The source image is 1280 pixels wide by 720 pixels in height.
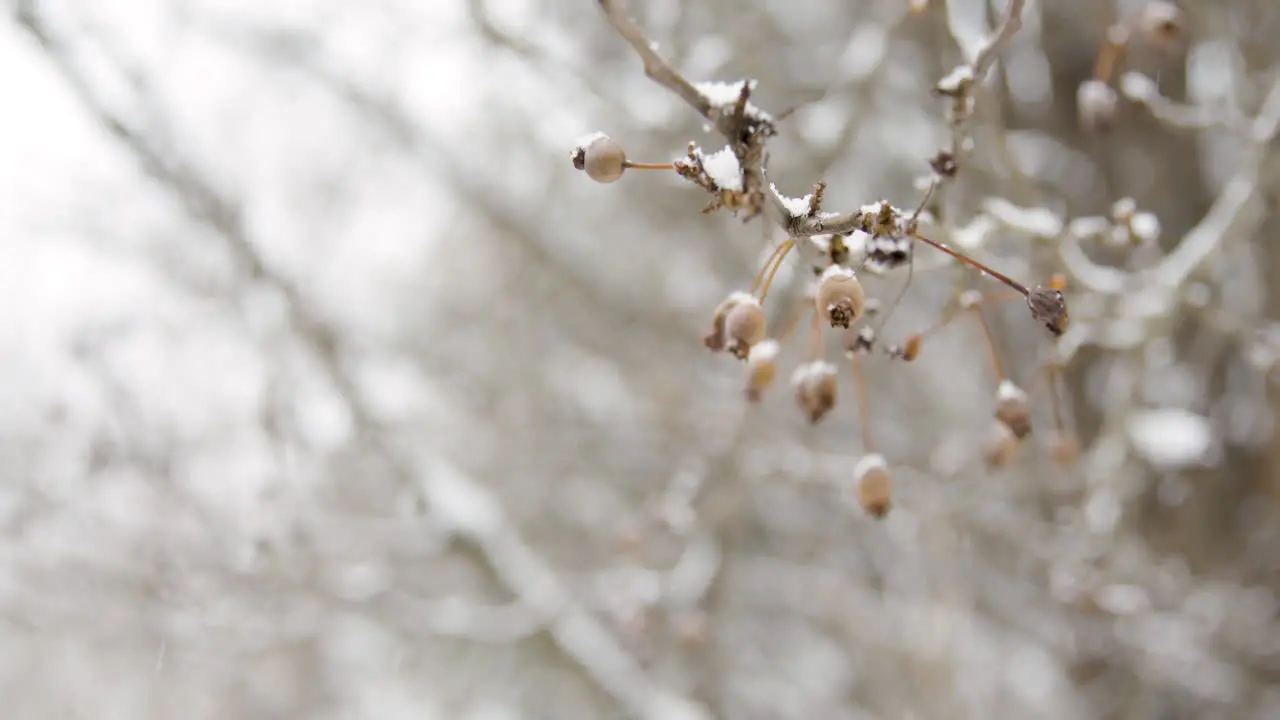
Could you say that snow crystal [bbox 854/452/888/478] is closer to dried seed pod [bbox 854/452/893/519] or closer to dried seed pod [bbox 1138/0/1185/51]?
dried seed pod [bbox 854/452/893/519]

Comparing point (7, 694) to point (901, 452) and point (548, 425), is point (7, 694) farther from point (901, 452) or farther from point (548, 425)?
point (901, 452)

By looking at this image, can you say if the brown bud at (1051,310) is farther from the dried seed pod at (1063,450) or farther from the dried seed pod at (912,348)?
the dried seed pod at (1063,450)

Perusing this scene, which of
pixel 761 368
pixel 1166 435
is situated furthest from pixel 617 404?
pixel 761 368

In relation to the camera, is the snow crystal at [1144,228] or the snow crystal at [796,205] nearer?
the snow crystal at [796,205]

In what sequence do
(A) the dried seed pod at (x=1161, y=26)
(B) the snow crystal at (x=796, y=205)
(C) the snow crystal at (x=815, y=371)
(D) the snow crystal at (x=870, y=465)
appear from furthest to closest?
1. (A) the dried seed pod at (x=1161, y=26)
2. (D) the snow crystal at (x=870, y=465)
3. (C) the snow crystal at (x=815, y=371)
4. (B) the snow crystal at (x=796, y=205)

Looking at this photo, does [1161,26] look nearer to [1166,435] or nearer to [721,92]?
[721,92]

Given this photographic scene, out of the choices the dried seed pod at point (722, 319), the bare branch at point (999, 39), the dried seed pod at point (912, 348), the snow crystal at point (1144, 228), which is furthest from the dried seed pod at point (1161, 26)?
the dried seed pod at point (722, 319)

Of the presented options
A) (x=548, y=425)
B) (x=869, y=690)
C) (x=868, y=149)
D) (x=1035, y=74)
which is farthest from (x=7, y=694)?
(x=1035, y=74)

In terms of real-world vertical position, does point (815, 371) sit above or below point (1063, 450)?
below
